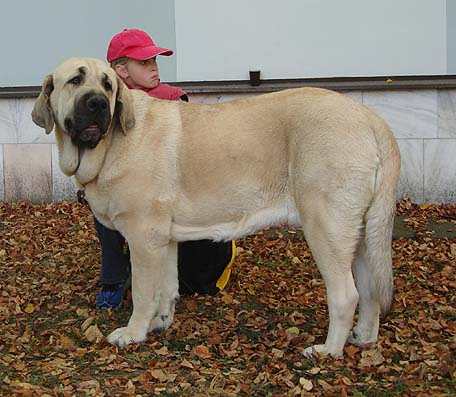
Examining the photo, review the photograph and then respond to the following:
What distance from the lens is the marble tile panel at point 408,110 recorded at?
340 inches

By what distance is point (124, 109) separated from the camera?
182 inches

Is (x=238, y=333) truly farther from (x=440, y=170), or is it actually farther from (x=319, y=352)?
(x=440, y=170)

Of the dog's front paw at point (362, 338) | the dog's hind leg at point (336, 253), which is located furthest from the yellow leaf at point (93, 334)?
the dog's front paw at point (362, 338)

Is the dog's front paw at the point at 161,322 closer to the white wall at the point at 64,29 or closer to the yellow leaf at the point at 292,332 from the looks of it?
the yellow leaf at the point at 292,332

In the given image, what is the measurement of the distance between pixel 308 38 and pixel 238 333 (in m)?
4.92

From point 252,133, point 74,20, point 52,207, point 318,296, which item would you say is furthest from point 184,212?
point 74,20

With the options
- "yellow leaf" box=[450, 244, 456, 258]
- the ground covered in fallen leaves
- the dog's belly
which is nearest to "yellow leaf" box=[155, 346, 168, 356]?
the ground covered in fallen leaves

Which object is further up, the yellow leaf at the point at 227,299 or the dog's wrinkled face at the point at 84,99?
the dog's wrinkled face at the point at 84,99

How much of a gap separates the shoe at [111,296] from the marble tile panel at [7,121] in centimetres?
445

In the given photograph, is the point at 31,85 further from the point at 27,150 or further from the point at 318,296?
the point at 318,296

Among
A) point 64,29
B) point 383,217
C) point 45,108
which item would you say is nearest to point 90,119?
point 45,108

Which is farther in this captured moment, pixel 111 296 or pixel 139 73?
pixel 111 296

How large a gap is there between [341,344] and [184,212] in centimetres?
130

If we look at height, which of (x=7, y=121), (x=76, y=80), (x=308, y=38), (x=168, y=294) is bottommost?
(x=168, y=294)
